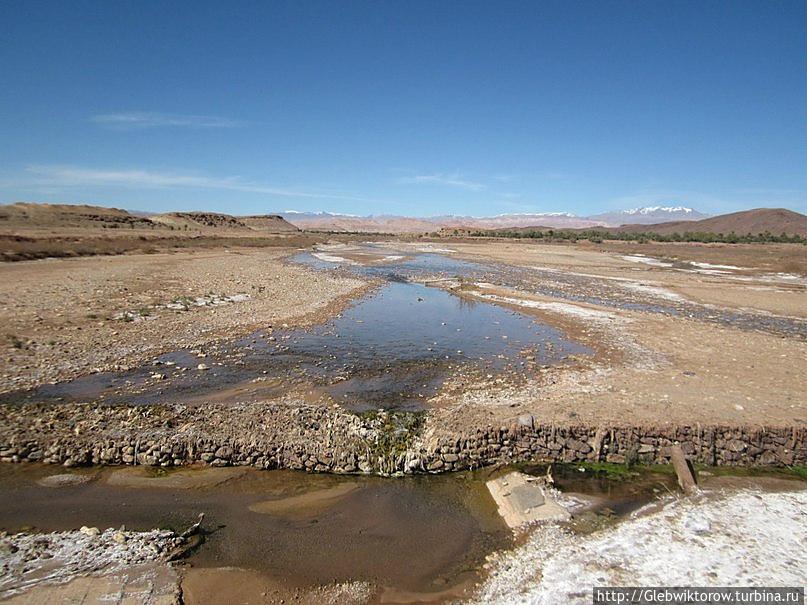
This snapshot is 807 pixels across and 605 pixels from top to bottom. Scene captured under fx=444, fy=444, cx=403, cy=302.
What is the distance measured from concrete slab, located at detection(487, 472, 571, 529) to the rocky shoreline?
0.75 meters

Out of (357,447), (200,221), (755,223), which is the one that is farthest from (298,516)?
(755,223)

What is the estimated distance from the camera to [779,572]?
575cm

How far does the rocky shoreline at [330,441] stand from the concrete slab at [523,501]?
2.45 ft

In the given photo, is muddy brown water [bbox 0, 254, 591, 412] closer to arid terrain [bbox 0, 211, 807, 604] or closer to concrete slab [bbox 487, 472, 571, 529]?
arid terrain [bbox 0, 211, 807, 604]

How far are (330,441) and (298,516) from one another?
5.22ft

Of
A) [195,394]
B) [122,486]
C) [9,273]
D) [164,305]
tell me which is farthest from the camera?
[9,273]

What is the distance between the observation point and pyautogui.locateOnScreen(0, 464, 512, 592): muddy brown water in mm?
6020

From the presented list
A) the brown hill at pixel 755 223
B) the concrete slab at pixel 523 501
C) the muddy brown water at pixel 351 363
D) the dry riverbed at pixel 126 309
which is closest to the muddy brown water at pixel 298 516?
the concrete slab at pixel 523 501

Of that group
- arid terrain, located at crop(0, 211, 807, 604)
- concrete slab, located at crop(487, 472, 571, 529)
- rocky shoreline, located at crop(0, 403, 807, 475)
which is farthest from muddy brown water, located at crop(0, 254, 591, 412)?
concrete slab, located at crop(487, 472, 571, 529)

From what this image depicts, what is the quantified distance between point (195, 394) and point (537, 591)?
839cm

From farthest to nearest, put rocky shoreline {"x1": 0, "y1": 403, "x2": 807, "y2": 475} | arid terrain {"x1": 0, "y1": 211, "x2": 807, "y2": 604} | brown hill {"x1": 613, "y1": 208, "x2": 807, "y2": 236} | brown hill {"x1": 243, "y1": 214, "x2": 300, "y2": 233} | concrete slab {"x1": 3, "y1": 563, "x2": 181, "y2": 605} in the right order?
brown hill {"x1": 243, "y1": 214, "x2": 300, "y2": 233}
brown hill {"x1": 613, "y1": 208, "x2": 807, "y2": 236}
rocky shoreline {"x1": 0, "y1": 403, "x2": 807, "y2": 475}
arid terrain {"x1": 0, "y1": 211, "x2": 807, "y2": 604}
concrete slab {"x1": 3, "y1": 563, "x2": 181, "y2": 605}

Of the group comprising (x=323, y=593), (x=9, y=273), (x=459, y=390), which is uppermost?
(x=9, y=273)

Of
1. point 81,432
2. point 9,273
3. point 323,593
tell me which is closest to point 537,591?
point 323,593

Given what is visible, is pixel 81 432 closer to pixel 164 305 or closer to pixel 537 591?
pixel 537 591
